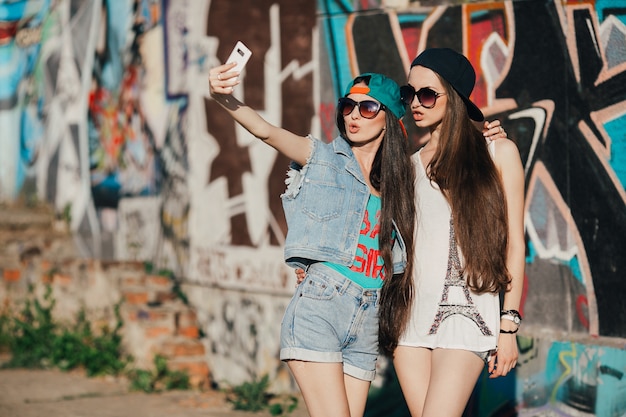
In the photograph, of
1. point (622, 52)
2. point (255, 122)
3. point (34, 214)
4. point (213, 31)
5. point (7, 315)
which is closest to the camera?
point (255, 122)

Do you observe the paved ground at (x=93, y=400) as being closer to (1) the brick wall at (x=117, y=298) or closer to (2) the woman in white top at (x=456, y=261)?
(1) the brick wall at (x=117, y=298)

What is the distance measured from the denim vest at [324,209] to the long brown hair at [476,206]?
29 centimetres

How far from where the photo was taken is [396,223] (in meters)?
4.06

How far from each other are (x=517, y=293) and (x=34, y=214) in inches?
353

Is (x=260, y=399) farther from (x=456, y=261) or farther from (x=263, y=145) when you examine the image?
(x=456, y=261)

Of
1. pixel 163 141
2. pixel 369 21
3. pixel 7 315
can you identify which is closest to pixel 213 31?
pixel 163 141

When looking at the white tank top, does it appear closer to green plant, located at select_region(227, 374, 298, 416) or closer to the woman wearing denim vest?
the woman wearing denim vest

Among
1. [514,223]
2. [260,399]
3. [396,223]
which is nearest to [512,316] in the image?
[514,223]

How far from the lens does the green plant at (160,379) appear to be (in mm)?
7762

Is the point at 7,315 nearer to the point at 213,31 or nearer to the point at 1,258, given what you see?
the point at 1,258

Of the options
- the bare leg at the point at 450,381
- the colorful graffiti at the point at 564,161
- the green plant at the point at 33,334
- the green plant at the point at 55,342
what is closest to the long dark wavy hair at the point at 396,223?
the bare leg at the point at 450,381

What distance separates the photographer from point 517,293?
13.1 ft

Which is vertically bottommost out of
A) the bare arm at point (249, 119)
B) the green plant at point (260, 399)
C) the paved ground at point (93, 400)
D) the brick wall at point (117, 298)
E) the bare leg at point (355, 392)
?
the paved ground at point (93, 400)

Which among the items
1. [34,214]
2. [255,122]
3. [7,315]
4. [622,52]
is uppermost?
[622,52]
